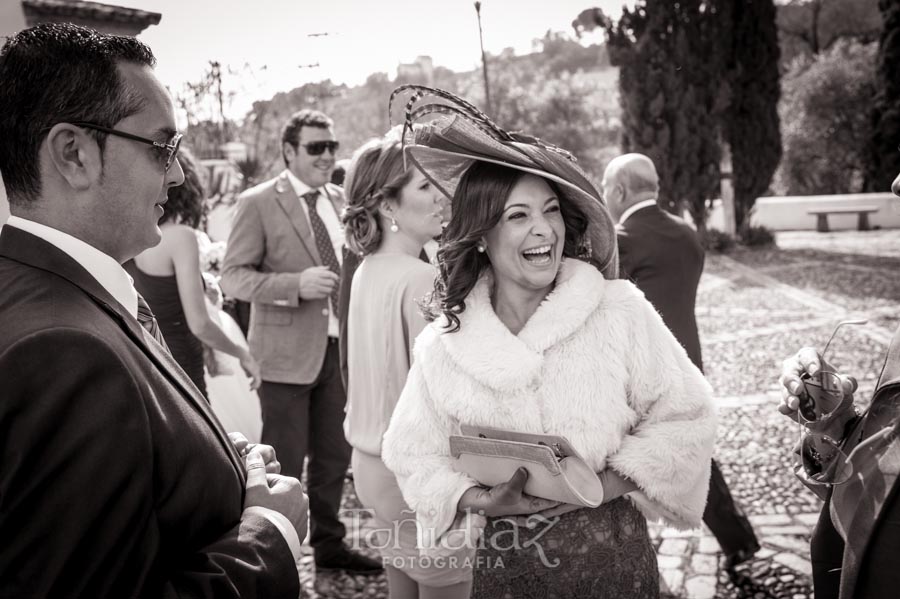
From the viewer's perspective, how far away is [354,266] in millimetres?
3332

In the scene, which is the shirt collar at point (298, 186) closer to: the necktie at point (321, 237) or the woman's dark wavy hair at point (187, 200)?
the necktie at point (321, 237)

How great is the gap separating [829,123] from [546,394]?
84.2ft

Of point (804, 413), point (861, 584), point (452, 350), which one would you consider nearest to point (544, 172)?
point (452, 350)

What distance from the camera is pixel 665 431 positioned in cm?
203

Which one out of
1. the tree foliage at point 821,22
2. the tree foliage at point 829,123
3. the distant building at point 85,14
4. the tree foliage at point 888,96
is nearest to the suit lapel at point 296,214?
the distant building at point 85,14

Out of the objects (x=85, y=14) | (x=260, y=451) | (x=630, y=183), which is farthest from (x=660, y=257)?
(x=85, y=14)

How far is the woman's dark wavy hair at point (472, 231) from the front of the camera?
7.32 ft

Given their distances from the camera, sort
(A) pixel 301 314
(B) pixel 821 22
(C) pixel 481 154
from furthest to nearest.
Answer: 1. (B) pixel 821 22
2. (A) pixel 301 314
3. (C) pixel 481 154

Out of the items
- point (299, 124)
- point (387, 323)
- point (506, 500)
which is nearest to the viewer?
point (506, 500)

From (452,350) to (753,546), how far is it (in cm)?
244

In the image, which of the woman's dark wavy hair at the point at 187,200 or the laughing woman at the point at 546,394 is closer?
the laughing woman at the point at 546,394

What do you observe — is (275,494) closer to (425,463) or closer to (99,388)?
(99,388)

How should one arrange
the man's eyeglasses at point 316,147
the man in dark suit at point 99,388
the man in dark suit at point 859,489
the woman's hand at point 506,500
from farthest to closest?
the man's eyeglasses at point 316,147
the woman's hand at point 506,500
the man in dark suit at point 859,489
the man in dark suit at point 99,388

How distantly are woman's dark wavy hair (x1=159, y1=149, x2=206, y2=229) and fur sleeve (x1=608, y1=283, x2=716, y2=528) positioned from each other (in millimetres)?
2315
